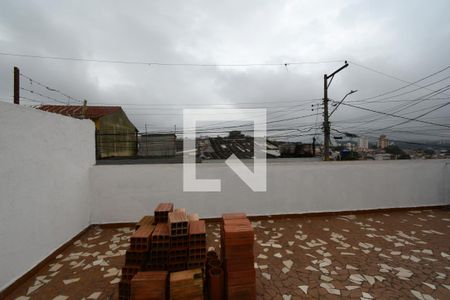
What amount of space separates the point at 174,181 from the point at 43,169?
7.19 feet

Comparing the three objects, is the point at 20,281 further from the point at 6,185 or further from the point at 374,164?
the point at 374,164

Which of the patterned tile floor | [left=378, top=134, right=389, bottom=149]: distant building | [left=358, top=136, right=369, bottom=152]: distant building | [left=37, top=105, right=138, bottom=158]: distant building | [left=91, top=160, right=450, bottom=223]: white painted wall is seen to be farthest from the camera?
[left=358, top=136, right=369, bottom=152]: distant building

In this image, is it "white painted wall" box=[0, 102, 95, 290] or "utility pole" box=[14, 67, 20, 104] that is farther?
"utility pole" box=[14, 67, 20, 104]

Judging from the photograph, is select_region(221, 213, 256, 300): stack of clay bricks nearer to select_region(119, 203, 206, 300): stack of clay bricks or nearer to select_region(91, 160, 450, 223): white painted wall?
select_region(119, 203, 206, 300): stack of clay bricks

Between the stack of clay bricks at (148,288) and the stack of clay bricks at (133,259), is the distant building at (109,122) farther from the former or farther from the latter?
the stack of clay bricks at (148,288)

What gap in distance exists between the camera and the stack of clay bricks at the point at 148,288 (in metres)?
1.88

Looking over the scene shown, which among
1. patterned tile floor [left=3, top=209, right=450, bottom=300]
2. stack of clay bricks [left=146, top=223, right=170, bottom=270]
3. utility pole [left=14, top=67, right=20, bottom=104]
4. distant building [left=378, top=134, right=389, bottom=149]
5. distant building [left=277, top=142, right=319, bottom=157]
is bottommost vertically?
patterned tile floor [left=3, top=209, right=450, bottom=300]

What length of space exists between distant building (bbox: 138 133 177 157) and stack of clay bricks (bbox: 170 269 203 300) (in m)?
7.36

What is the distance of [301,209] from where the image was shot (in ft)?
15.8

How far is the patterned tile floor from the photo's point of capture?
2.32 meters

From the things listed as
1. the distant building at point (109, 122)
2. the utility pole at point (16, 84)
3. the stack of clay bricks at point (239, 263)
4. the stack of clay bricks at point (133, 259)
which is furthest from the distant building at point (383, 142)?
the utility pole at point (16, 84)

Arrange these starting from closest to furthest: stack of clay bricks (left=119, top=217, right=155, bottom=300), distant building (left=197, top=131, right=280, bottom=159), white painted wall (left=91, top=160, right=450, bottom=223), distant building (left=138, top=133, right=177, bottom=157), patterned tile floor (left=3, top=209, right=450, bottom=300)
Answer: stack of clay bricks (left=119, top=217, right=155, bottom=300) → patterned tile floor (left=3, top=209, right=450, bottom=300) → white painted wall (left=91, top=160, right=450, bottom=223) → distant building (left=138, top=133, right=177, bottom=157) → distant building (left=197, top=131, right=280, bottom=159)

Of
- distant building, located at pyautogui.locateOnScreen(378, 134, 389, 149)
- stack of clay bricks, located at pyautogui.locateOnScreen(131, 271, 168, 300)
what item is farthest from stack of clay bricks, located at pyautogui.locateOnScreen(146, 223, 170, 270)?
distant building, located at pyautogui.locateOnScreen(378, 134, 389, 149)

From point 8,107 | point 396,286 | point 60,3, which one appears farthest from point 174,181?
point 60,3
